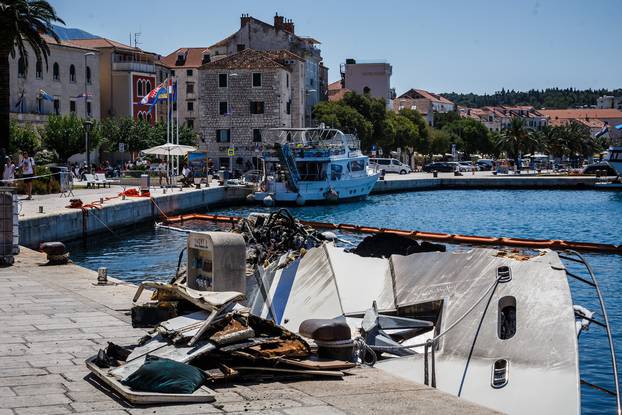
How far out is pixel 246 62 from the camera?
7919 centimetres

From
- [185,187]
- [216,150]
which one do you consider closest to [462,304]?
[185,187]

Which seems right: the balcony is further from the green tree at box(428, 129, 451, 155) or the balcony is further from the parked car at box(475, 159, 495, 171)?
the parked car at box(475, 159, 495, 171)

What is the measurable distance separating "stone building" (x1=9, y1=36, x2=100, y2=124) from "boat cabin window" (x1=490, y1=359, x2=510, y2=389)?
179 feet

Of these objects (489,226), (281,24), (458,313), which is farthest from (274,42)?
(458,313)

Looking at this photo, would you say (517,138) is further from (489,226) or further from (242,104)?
(489,226)

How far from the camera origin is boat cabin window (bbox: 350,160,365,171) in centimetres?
6097

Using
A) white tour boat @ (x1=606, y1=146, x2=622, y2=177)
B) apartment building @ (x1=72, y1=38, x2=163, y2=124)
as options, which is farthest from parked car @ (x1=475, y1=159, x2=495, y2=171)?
apartment building @ (x1=72, y1=38, x2=163, y2=124)

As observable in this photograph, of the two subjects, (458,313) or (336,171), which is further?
(336,171)

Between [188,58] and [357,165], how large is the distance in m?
42.8

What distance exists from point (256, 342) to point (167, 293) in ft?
8.40

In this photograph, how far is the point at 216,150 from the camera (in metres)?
81.3

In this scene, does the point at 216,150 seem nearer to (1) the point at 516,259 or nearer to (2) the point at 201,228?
(2) the point at 201,228

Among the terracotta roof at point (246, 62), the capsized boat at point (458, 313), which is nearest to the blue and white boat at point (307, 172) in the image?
the terracotta roof at point (246, 62)

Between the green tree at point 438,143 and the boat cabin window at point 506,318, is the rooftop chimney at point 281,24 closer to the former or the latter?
the green tree at point 438,143
